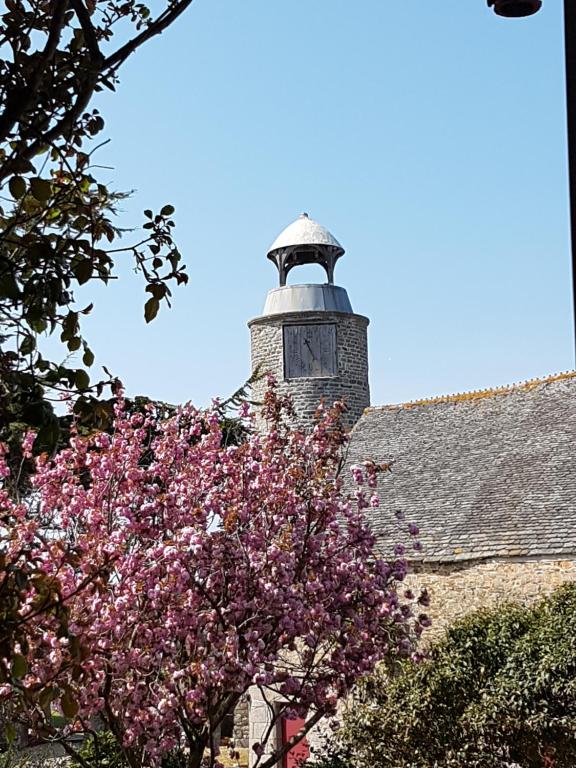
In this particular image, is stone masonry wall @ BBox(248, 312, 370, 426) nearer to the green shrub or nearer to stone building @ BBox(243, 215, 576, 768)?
stone building @ BBox(243, 215, 576, 768)

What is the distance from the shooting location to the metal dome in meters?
34.2

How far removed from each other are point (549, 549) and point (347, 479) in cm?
639

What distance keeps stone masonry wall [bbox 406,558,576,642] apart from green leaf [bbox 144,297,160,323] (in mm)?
13430

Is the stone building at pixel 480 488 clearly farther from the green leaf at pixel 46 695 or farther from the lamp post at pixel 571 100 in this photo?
the lamp post at pixel 571 100

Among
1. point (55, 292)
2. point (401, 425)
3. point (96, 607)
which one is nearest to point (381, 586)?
point (96, 607)

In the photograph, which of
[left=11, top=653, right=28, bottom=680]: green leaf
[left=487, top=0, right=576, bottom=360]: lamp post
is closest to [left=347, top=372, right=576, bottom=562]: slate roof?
[left=11, top=653, right=28, bottom=680]: green leaf

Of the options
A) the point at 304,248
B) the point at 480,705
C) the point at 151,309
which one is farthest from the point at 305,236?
the point at 151,309

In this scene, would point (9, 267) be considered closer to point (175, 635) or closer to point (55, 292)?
point (55, 292)

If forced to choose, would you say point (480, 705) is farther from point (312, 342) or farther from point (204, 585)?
point (312, 342)

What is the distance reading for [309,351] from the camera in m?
32.0

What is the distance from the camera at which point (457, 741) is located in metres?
12.0

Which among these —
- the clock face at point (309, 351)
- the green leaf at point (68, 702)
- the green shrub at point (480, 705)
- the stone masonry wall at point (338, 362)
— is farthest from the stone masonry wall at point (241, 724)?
the green leaf at point (68, 702)

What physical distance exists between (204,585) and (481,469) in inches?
468

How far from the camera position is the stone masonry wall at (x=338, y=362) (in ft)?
104
